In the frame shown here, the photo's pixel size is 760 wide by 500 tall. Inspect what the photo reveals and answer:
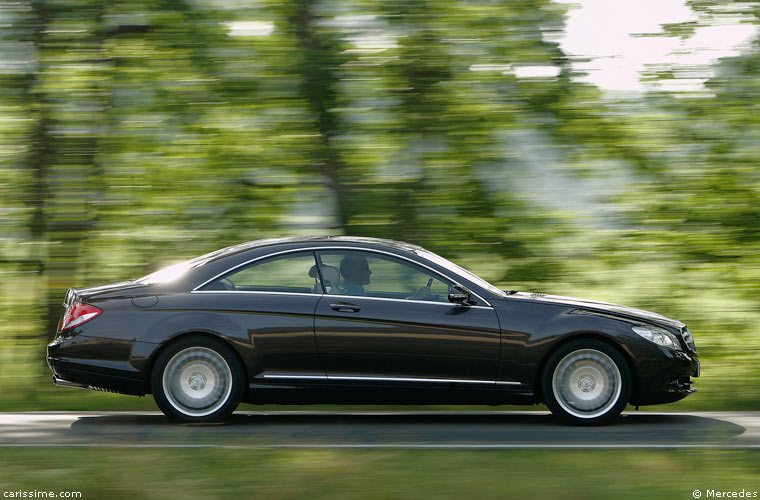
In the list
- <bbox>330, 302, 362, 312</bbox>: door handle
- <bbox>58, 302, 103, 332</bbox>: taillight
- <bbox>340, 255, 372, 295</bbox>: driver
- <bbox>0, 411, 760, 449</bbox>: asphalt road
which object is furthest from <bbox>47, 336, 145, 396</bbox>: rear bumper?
<bbox>340, 255, 372, 295</bbox>: driver

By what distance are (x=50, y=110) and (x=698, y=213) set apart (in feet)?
27.2

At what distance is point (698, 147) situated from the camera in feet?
39.8

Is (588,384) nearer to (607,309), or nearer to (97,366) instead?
(607,309)

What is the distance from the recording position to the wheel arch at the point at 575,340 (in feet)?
25.2

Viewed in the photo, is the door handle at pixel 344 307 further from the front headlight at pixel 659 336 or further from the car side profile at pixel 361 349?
the front headlight at pixel 659 336

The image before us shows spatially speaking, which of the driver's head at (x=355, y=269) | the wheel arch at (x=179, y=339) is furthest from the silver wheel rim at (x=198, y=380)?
the driver's head at (x=355, y=269)

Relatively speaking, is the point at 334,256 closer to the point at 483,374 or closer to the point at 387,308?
the point at 387,308

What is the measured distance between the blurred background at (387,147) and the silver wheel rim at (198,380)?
14.0ft

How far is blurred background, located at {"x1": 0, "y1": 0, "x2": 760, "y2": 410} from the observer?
38.2ft

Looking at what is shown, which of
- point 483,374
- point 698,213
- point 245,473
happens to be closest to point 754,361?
point 698,213

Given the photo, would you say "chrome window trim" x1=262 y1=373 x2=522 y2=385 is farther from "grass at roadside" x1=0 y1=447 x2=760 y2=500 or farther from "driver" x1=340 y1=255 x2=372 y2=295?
"grass at roadside" x1=0 y1=447 x2=760 y2=500

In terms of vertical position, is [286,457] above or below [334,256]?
below

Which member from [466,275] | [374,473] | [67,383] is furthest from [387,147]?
[374,473]

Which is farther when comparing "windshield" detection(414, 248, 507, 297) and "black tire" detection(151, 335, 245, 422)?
"windshield" detection(414, 248, 507, 297)
